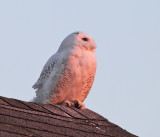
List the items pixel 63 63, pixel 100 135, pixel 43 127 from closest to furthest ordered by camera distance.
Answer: pixel 43 127
pixel 100 135
pixel 63 63

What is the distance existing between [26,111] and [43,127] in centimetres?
27

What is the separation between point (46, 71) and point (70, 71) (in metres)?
0.36

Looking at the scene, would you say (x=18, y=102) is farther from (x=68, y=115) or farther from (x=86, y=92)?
(x=86, y=92)

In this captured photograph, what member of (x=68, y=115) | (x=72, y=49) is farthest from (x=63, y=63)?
(x=68, y=115)

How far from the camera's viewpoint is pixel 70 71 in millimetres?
5676

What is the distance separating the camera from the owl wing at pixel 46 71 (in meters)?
5.85

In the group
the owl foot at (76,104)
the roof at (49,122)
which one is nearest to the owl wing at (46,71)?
the owl foot at (76,104)

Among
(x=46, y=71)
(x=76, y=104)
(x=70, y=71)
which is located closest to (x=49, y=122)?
(x=76, y=104)

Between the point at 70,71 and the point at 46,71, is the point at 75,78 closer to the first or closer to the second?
the point at 70,71

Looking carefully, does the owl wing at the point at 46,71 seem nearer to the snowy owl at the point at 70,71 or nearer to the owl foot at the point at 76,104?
the snowy owl at the point at 70,71

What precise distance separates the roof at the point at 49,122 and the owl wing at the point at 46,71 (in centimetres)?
143

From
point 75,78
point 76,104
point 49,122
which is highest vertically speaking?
point 75,78

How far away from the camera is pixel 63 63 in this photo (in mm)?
5691

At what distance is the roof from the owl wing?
143 cm
